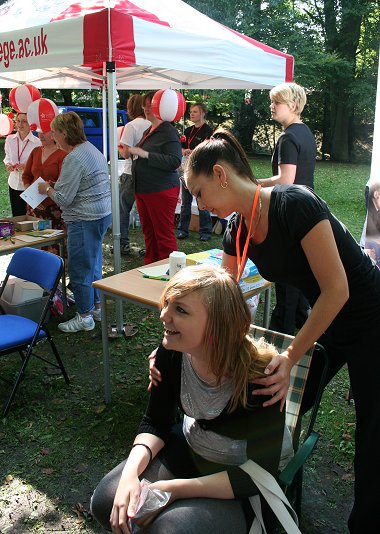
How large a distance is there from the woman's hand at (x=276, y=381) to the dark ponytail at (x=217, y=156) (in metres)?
0.62

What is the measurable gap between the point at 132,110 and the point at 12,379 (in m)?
3.60

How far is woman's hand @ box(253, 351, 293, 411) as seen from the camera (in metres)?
1.49

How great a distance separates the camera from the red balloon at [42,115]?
4.39m

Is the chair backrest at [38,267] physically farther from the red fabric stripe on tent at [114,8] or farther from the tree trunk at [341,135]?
the tree trunk at [341,135]

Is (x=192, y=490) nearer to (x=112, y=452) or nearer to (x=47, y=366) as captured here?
(x=112, y=452)

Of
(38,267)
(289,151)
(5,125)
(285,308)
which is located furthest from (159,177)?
(5,125)

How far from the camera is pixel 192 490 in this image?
1476 millimetres

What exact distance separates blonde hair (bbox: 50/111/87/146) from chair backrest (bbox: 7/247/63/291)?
38.0 inches

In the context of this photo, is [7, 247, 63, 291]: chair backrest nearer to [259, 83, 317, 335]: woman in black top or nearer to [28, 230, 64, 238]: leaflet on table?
[28, 230, 64, 238]: leaflet on table

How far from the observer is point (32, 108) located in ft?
14.7

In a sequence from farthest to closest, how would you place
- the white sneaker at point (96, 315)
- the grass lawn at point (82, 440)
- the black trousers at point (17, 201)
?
the black trousers at point (17, 201)
the white sneaker at point (96, 315)
the grass lawn at point (82, 440)

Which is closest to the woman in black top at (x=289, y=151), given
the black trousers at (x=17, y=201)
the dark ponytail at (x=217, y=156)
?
the dark ponytail at (x=217, y=156)

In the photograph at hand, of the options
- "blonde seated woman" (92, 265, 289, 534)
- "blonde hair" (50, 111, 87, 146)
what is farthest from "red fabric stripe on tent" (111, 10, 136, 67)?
"blonde seated woman" (92, 265, 289, 534)

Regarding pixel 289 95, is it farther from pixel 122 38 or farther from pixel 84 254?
pixel 84 254
